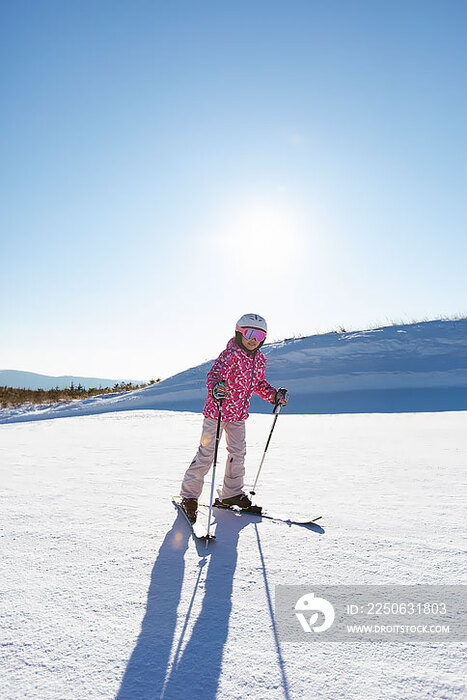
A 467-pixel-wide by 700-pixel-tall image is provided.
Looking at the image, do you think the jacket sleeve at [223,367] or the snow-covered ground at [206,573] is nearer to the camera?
the snow-covered ground at [206,573]

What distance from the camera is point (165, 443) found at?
6227 millimetres

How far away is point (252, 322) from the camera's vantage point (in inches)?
147

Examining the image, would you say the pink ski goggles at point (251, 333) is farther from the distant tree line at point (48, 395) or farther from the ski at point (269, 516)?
the distant tree line at point (48, 395)

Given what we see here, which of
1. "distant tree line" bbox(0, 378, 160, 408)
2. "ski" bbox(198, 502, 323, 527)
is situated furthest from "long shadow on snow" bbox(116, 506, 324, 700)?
"distant tree line" bbox(0, 378, 160, 408)

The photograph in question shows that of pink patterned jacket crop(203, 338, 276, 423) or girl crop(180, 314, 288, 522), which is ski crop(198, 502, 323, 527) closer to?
girl crop(180, 314, 288, 522)

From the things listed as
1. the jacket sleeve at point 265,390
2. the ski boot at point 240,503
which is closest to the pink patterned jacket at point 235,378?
the jacket sleeve at point 265,390

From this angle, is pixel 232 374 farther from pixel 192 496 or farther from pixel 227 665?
pixel 227 665

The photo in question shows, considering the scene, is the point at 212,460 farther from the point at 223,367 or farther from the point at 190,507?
the point at 223,367

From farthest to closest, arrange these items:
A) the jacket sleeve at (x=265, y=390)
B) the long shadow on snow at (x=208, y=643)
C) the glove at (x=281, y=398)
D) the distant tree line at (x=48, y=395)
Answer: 1. the distant tree line at (x=48, y=395)
2. the jacket sleeve at (x=265, y=390)
3. the glove at (x=281, y=398)
4. the long shadow on snow at (x=208, y=643)

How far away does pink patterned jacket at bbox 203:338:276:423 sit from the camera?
11.9 ft

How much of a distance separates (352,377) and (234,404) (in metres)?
9.53

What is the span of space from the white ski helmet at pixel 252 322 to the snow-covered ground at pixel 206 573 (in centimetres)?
163

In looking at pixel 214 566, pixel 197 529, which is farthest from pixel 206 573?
pixel 197 529

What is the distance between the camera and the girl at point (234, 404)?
11.3ft
